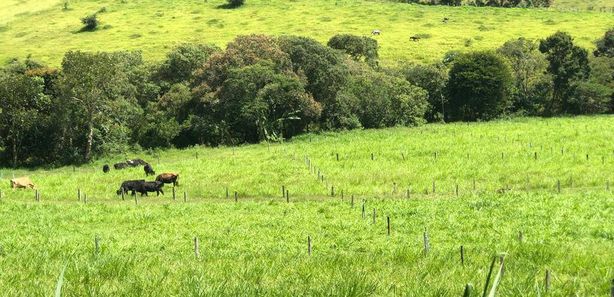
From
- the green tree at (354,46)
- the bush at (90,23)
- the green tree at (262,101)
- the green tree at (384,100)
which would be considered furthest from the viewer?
the bush at (90,23)

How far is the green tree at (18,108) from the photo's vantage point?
53.7 metres

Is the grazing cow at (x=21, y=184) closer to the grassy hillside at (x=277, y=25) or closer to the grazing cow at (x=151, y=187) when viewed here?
the grazing cow at (x=151, y=187)

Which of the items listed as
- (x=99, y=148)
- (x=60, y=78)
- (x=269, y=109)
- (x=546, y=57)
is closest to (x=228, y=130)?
(x=269, y=109)

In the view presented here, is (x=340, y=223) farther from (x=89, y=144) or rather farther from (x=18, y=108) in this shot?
(x=18, y=108)

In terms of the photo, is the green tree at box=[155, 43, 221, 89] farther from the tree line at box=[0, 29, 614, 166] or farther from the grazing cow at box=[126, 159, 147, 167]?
the grazing cow at box=[126, 159, 147, 167]

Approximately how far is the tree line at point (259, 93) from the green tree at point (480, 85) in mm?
122

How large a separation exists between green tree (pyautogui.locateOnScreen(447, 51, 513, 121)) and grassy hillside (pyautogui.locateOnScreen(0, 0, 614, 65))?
15.5 meters

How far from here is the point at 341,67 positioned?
63.4m

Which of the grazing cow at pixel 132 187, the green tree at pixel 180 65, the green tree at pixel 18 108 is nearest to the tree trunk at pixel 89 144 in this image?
the green tree at pixel 18 108

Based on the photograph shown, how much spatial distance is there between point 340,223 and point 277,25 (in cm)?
8043

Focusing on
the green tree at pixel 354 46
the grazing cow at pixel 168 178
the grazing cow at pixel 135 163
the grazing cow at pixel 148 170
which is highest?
the green tree at pixel 354 46

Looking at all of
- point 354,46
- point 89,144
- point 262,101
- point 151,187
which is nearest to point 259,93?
point 262,101

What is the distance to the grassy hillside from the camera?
91.6 metres

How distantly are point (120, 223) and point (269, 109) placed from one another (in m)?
35.5
